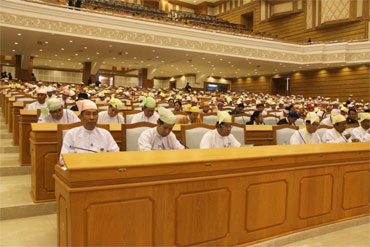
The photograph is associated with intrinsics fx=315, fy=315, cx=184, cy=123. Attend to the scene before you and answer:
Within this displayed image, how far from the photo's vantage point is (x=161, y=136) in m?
3.22

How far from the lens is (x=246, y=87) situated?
30938mm

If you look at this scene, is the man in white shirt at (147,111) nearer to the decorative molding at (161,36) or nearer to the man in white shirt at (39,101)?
the man in white shirt at (39,101)

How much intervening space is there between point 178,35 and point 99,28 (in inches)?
182

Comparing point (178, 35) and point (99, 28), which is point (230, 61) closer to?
point (178, 35)

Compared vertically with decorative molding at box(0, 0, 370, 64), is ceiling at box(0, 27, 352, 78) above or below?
below

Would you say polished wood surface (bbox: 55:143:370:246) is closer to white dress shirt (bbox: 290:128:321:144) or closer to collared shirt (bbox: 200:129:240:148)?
collared shirt (bbox: 200:129:240:148)

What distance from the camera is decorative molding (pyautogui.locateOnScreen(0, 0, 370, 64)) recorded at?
576 inches

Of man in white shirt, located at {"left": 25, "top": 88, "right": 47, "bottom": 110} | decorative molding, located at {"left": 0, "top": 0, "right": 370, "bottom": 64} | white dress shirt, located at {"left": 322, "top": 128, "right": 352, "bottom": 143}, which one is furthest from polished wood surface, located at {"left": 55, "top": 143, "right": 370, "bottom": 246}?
decorative molding, located at {"left": 0, "top": 0, "right": 370, "bottom": 64}

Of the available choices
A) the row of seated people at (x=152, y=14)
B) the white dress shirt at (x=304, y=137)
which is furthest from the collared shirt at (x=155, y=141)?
the row of seated people at (x=152, y=14)

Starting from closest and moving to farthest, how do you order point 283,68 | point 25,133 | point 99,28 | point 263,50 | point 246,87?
point 25,133 < point 99,28 < point 263,50 < point 283,68 < point 246,87

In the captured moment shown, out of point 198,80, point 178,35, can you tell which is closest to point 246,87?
point 198,80

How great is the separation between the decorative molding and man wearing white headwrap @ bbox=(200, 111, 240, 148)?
14142 millimetres

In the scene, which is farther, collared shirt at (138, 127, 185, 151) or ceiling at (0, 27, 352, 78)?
ceiling at (0, 27, 352, 78)

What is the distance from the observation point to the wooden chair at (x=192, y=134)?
3.60 metres
